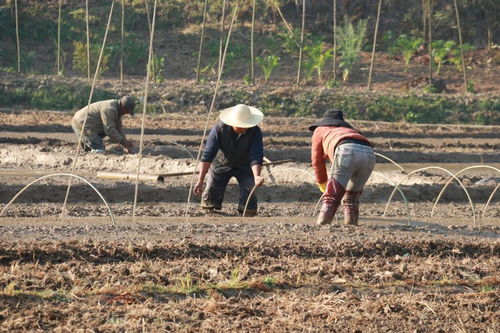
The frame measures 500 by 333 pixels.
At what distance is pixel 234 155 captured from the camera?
1054 centimetres

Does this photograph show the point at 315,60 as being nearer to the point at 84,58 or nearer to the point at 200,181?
the point at 84,58

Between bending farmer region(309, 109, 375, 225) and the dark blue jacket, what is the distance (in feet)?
3.03

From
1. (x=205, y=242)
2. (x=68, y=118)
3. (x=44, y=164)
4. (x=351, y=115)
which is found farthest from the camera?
(x=351, y=115)

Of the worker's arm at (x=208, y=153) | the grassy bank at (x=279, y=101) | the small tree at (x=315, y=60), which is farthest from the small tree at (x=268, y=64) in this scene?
the worker's arm at (x=208, y=153)

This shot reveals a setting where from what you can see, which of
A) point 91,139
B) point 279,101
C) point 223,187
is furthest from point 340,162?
point 279,101

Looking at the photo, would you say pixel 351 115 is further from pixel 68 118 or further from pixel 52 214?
pixel 52 214

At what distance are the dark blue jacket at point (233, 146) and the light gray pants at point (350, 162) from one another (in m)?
1.25

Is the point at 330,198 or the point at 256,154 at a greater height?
the point at 256,154

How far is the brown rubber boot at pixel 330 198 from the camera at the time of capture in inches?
364

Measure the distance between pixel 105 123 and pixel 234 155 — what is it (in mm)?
4662

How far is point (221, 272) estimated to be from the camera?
721 cm

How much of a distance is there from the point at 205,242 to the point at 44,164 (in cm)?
726

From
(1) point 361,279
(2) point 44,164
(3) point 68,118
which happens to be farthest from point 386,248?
(3) point 68,118

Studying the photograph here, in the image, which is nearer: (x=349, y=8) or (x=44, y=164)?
(x=44, y=164)
